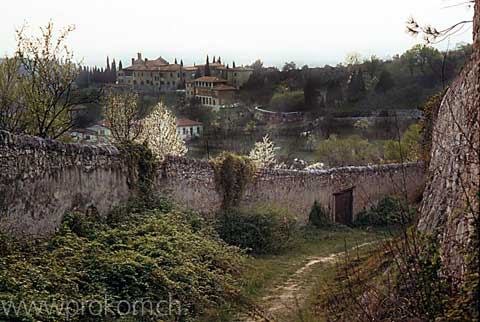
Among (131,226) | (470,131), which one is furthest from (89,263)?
(470,131)

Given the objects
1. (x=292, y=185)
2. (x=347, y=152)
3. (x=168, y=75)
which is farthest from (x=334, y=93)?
(x=292, y=185)

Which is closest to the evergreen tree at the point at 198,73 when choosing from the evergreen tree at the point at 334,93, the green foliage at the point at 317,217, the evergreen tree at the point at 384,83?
the evergreen tree at the point at 334,93

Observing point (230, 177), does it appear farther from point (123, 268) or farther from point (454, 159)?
point (454, 159)

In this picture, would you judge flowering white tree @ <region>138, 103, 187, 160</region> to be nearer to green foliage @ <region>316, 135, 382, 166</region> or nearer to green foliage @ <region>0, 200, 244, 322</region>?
green foliage @ <region>316, 135, 382, 166</region>

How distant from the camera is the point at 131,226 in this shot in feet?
30.9

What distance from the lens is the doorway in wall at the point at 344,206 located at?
17.3 metres

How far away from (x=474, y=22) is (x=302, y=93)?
146ft

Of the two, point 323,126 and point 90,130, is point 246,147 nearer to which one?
point 323,126

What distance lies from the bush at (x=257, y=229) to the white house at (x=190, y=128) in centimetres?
2824

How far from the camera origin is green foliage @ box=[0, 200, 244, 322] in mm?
5641

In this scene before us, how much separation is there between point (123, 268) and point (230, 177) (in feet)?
24.7

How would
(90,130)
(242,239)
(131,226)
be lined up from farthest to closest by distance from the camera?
(90,130) < (242,239) < (131,226)

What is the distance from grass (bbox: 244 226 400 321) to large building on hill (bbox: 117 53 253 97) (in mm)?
40701

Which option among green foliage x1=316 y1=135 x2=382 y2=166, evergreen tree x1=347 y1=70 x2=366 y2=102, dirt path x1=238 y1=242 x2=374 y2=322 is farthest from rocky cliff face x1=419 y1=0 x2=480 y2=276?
evergreen tree x1=347 y1=70 x2=366 y2=102
